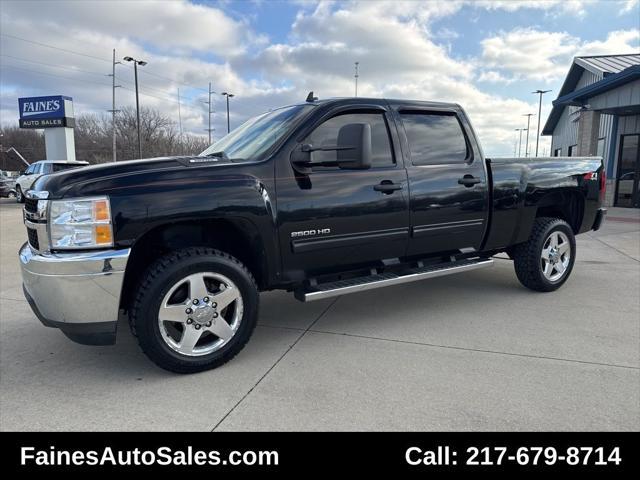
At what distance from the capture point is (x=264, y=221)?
3.42m

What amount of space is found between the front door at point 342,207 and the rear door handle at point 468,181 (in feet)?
2.33

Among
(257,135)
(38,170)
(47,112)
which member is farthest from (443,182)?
(47,112)

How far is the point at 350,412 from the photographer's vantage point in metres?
2.76

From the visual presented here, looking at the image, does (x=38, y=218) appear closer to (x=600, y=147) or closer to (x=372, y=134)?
(x=372, y=134)

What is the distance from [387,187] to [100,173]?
7.20ft

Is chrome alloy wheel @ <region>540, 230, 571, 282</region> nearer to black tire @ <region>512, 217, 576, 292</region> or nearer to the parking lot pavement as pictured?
black tire @ <region>512, 217, 576, 292</region>

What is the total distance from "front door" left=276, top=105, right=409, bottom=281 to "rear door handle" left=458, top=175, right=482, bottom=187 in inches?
27.9

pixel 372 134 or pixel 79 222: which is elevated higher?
pixel 372 134

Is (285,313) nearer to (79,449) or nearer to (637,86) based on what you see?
(79,449)

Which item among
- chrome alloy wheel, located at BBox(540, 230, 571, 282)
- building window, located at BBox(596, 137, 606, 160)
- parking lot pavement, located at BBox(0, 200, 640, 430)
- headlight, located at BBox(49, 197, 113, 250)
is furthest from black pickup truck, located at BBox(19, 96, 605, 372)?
building window, located at BBox(596, 137, 606, 160)

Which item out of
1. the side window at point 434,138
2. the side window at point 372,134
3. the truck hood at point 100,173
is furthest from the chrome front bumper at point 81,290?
the side window at point 434,138

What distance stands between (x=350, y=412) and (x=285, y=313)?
2052 millimetres

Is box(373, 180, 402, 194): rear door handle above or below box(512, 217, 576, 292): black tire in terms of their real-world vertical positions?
above

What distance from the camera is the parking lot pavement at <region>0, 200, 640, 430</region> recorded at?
107 inches
